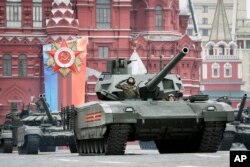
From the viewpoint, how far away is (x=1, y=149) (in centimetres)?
4794

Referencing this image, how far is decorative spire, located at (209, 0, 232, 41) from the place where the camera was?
137750 millimetres

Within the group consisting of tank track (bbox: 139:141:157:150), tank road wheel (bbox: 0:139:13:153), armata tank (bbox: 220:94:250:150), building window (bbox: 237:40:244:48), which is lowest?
tank track (bbox: 139:141:157:150)

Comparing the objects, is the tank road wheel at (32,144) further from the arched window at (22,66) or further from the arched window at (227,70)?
the arched window at (227,70)

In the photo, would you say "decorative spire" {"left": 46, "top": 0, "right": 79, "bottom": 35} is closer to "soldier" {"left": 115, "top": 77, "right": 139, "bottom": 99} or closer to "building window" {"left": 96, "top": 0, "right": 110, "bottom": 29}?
"building window" {"left": 96, "top": 0, "right": 110, "bottom": 29}

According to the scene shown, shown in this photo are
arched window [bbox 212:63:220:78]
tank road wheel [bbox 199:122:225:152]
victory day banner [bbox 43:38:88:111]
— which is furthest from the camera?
arched window [bbox 212:63:220:78]

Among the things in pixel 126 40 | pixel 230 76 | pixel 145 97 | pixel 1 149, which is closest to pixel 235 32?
pixel 230 76

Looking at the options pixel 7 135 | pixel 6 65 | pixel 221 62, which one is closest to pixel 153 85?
pixel 7 135

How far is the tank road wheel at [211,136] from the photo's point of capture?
86.9ft

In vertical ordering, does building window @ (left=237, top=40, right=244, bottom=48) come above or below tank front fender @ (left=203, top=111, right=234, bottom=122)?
above

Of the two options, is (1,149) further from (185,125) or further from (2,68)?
(2,68)

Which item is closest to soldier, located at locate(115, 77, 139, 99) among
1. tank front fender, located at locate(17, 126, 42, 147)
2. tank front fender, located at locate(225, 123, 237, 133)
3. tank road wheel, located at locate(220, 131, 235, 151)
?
tank road wheel, located at locate(220, 131, 235, 151)

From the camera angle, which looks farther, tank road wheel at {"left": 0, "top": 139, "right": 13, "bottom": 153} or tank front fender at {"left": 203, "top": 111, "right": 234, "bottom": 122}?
tank road wheel at {"left": 0, "top": 139, "right": 13, "bottom": 153}

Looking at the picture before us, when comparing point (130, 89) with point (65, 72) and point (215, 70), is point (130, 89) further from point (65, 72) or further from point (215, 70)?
point (215, 70)

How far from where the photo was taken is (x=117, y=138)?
25812mm
